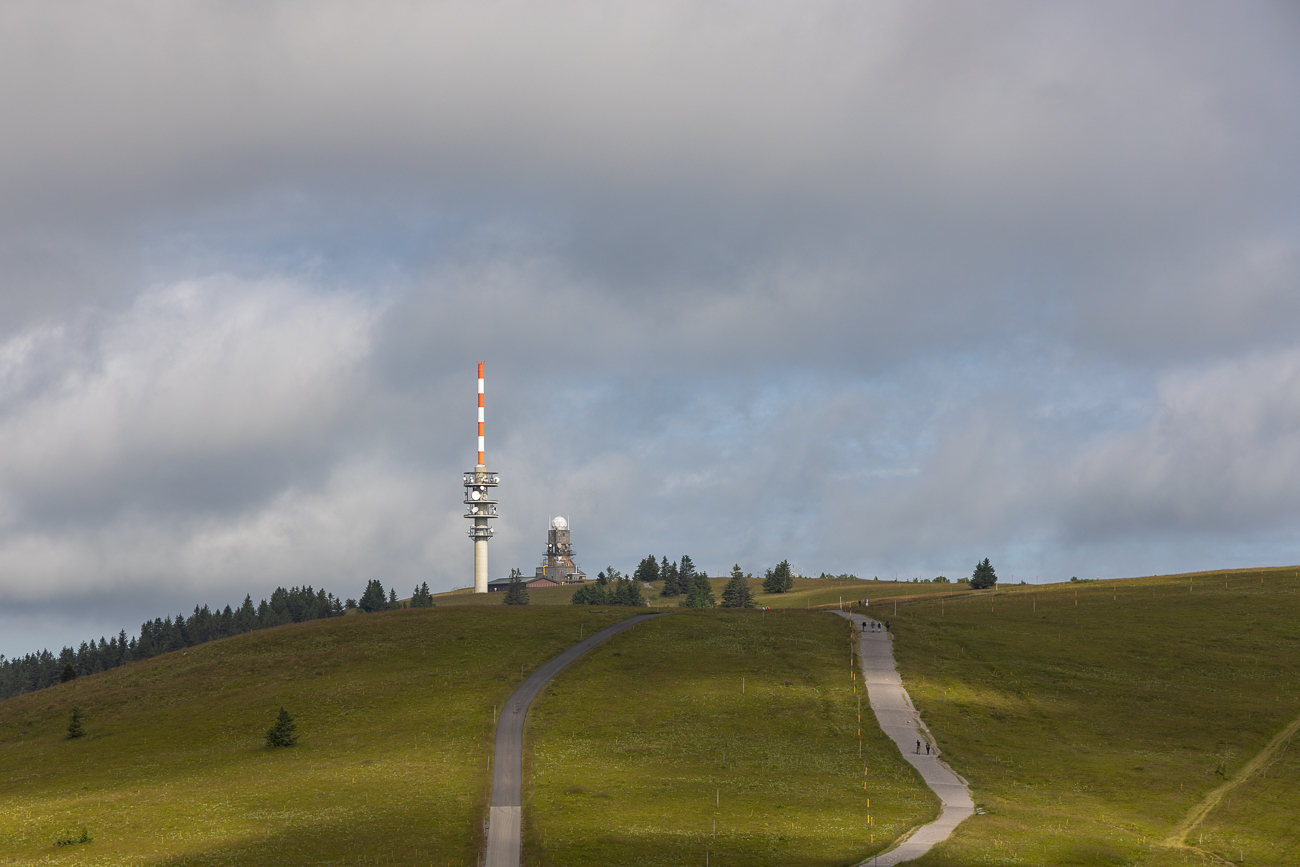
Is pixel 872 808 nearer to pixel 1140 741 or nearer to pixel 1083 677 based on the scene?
pixel 1140 741

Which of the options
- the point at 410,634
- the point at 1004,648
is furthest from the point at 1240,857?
the point at 410,634

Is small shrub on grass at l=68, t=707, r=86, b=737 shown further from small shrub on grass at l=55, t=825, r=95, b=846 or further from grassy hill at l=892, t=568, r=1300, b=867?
grassy hill at l=892, t=568, r=1300, b=867

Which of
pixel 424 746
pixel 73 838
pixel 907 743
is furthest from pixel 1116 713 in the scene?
pixel 73 838

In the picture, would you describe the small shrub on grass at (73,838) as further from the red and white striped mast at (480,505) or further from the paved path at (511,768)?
the red and white striped mast at (480,505)

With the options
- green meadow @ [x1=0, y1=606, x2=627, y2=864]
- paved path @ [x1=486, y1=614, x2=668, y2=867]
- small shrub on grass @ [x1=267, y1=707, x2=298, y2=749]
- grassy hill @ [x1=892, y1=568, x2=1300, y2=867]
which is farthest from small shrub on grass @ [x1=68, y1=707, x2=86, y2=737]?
grassy hill @ [x1=892, y1=568, x2=1300, y2=867]

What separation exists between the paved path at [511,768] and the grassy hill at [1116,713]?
2685cm

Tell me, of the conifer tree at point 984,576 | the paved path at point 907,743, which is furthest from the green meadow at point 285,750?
the conifer tree at point 984,576

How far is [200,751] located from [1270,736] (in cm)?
9704

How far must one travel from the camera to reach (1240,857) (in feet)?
198

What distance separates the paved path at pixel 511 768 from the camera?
61.6 meters

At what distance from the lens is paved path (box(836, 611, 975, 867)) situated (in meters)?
61.4

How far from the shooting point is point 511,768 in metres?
78.1

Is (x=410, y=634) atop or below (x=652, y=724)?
atop

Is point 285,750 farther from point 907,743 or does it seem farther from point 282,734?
point 907,743
